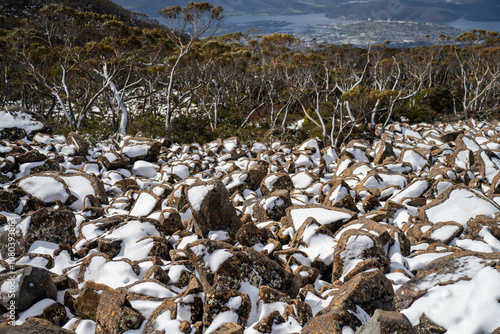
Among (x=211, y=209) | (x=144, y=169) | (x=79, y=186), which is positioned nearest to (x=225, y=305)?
(x=211, y=209)

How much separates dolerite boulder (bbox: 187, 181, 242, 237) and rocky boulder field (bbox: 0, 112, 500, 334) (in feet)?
0.07

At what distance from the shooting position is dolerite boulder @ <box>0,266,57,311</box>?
349cm

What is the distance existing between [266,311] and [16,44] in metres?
25.3

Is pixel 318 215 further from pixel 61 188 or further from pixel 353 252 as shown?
pixel 61 188

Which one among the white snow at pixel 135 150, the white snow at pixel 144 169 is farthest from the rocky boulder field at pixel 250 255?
the white snow at pixel 135 150

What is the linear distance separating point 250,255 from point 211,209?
1.69 m

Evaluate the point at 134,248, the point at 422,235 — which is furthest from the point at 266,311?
the point at 422,235

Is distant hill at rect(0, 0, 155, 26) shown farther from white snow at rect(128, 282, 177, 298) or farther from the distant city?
white snow at rect(128, 282, 177, 298)

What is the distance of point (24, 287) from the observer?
138 inches

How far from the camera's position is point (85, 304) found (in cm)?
359

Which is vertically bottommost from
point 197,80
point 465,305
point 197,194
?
point 465,305

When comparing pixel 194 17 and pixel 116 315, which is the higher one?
pixel 194 17

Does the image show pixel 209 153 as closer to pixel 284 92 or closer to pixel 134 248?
pixel 134 248

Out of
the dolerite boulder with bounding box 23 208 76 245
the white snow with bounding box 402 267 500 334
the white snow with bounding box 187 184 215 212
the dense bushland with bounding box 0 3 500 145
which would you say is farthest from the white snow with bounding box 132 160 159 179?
the white snow with bounding box 402 267 500 334
